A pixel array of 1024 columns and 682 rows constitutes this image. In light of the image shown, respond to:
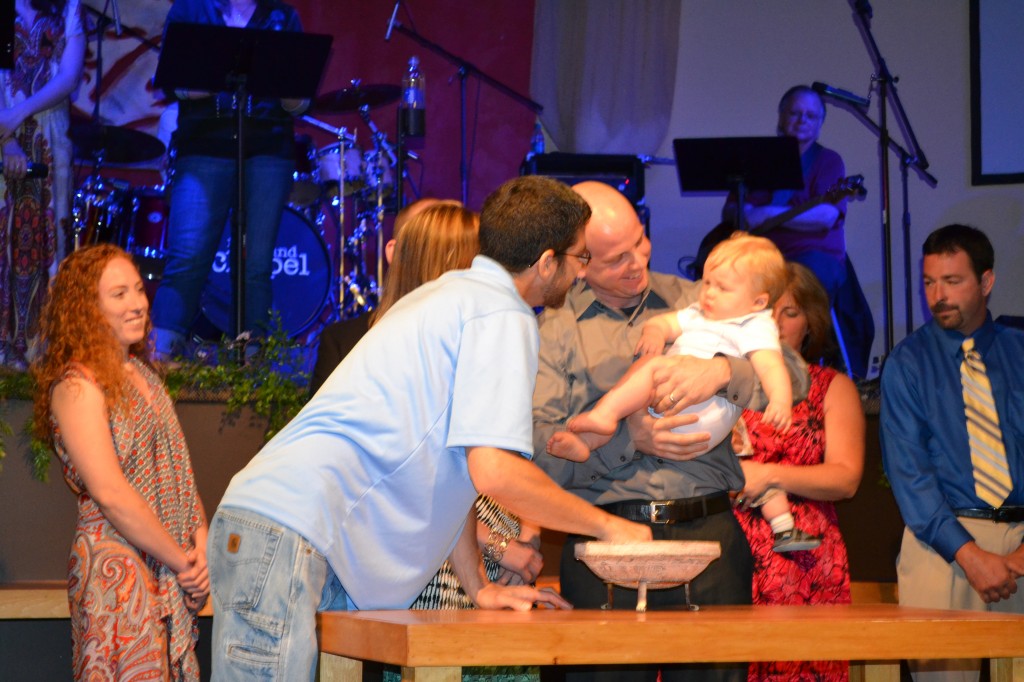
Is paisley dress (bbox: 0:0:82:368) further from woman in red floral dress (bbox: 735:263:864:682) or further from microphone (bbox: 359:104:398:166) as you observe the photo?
woman in red floral dress (bbox: 735:263:864:682)

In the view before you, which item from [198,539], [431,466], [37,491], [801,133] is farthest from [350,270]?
[431,466]

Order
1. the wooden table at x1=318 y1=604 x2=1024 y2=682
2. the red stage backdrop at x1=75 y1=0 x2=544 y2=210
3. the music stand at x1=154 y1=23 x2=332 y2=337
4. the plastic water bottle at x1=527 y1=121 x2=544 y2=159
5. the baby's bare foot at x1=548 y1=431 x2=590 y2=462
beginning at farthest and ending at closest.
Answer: the red stage backdrop at x1=75 y1=0 x2=544 y2=210 → the plastic water bottle at x1=527 y1=121 x2=544 y2=159 → the music stand at x1=154 y1=23 x2=332 y2=337 → the baby's bare foot at x1=548 y1=431 x2=590 y2=462 → the wooden table at x1=318 y1=604 x2=1024 y2=682

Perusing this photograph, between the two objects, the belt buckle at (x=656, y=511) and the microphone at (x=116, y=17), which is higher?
the microphone at (x=116, y=17)

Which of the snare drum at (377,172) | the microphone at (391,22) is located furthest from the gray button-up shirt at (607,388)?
the microphone at (391,22)

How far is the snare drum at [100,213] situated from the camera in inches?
271

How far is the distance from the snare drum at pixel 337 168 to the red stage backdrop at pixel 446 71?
60cm

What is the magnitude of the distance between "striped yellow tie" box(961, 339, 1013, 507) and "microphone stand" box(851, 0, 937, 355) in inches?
112

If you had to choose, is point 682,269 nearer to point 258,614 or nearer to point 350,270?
point 350,270

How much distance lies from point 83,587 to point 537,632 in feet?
5.70

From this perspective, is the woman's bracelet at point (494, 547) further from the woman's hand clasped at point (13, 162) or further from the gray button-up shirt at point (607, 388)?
the woman's hand clasped at point (13, 162)

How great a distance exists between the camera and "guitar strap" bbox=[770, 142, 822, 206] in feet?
25.6

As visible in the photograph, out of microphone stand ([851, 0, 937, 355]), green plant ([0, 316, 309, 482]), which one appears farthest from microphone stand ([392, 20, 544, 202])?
green plant ([0, 316, 309, 482])

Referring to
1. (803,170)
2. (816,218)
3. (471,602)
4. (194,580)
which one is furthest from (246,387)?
(803,170)

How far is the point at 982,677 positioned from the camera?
4.26 meters
